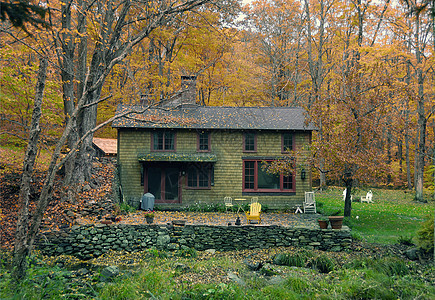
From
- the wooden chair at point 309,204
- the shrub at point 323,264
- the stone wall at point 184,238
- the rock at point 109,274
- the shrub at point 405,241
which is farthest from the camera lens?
the wooden chair at point 309,204

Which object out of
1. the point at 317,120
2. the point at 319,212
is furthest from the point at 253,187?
the point at 317,120

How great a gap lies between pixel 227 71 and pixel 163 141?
1072cm

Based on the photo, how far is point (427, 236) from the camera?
8.75 meters

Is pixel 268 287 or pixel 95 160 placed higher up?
pixel 95 160

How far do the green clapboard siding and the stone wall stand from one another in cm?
457

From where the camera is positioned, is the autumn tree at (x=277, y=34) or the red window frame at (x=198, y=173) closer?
the red window frame at (x=198, y=173)

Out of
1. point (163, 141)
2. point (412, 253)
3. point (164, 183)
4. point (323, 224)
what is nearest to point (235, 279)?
point (323, 224)

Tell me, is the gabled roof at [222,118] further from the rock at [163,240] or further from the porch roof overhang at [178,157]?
the rock at [163,240]

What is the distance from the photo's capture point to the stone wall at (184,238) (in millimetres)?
10938

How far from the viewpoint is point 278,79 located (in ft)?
89.4

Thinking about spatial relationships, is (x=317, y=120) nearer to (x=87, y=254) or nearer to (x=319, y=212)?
(x=319, y=212)

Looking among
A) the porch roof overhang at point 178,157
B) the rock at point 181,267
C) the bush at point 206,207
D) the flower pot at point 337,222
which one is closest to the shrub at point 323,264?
the flower pot at point 337,222

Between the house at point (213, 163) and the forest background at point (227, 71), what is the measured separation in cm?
188

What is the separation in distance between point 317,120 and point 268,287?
320 inches
